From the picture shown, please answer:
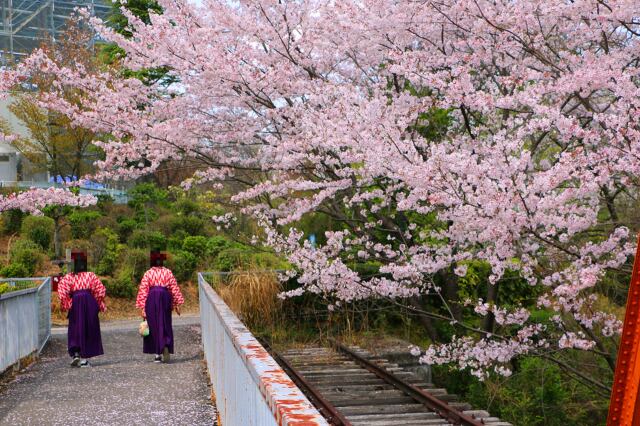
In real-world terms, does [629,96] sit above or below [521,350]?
above

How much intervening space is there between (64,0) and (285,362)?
52799 millimetres

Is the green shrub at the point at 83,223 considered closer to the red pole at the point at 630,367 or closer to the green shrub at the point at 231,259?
the green shrub at the point at 231,259

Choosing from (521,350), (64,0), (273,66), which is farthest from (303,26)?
(64,0)

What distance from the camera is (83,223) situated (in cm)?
3222

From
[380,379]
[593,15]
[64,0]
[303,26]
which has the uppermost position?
[64,0]

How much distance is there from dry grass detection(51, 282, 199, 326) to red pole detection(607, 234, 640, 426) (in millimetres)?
21492

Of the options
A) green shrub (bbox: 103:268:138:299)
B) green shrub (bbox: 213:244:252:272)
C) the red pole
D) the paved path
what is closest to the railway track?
the paved path

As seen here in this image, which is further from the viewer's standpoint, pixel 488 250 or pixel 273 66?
pixel 273 66

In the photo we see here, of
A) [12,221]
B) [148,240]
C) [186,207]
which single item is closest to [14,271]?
[148,240]

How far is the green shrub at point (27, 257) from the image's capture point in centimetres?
2713

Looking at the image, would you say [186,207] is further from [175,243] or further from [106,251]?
[106,251]

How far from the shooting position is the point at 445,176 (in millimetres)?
8117

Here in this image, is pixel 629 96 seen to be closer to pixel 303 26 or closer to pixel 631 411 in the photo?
pixel 631 411

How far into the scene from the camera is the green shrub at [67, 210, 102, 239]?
104ft
